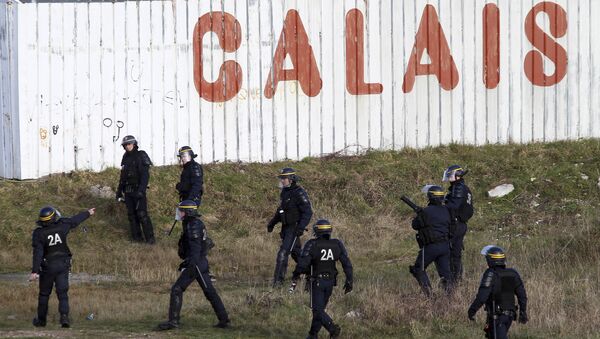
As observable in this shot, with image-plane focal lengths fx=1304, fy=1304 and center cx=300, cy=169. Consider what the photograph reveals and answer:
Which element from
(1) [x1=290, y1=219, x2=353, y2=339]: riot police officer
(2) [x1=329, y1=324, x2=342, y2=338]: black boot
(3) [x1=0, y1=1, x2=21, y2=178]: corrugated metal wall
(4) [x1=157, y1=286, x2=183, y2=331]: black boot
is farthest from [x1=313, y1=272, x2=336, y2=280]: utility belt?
(3) [x1=0, y1=1, x2=21, y2=178]: corrugated metal wall

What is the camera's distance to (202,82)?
85.3 ft

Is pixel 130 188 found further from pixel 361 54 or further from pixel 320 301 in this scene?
pixel 320 301

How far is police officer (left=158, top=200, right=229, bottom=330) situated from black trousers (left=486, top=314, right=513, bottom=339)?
3.69 m

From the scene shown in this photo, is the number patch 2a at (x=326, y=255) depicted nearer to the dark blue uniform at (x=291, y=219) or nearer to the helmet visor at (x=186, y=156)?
the dark blue uniform at (x=291, y=219)

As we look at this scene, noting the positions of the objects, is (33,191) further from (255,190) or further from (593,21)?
(593,21)

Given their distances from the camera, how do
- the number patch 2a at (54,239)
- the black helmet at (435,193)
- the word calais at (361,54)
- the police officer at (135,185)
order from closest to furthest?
the number patch 2a at (54,239) < the black helmet at (435,193) < the police officer at (135,185) < the word calais at (361,54)

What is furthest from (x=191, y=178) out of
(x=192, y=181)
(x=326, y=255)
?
(x=326, y=255)

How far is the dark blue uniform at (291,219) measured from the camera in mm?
19312

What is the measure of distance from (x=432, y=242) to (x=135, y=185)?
22.6 feet

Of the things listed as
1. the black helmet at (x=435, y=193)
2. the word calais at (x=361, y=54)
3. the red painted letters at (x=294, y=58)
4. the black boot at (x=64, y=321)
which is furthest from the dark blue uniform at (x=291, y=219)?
the red painted letters at (x=294, y=58)

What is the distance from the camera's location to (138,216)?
22844 mm

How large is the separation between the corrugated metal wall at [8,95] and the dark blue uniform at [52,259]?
340 inches

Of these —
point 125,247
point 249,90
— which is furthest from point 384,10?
point 125,247

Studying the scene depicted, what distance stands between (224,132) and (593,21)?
848 cm
